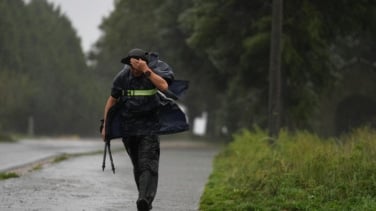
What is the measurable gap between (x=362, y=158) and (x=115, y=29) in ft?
118

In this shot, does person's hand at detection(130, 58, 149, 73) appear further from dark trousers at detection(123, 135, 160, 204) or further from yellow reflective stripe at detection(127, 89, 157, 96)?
dark trousers at detection(123, 135, 160, 204)

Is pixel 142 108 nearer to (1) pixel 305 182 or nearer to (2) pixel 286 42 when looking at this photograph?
(1) pixel 305 182

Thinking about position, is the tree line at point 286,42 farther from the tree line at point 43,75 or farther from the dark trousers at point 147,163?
the tree line at point 43,75

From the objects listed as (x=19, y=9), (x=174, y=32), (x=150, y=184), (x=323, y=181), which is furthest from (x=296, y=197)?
(x=19, y=9)

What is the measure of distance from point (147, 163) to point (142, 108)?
0.62m

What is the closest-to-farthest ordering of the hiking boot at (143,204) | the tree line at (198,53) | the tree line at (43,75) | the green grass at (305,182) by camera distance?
1. the hiking boot at (143,204)
2. the green grass at (305,182)
3. the tree line at (198,53)
4. the tree line at (43,75)

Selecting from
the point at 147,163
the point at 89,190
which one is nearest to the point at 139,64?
the point at 147,163

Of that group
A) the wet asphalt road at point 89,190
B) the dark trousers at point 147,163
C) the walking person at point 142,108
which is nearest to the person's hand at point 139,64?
the walking person at point 142,108

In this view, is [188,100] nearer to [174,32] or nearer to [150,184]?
[174,32]

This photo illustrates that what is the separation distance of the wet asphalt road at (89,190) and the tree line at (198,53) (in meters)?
7.54

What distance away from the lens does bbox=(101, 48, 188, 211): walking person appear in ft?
29.8

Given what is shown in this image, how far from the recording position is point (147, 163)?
30.2 ft

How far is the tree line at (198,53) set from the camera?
2409 centimetres

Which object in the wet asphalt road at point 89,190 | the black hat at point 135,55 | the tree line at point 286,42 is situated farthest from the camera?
the tree line at point 286,42
